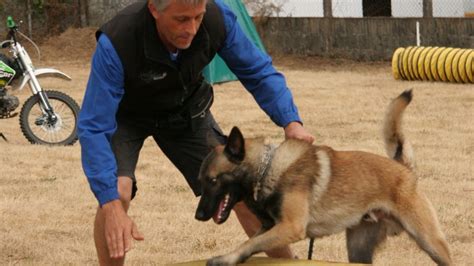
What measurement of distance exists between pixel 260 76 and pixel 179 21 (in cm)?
72

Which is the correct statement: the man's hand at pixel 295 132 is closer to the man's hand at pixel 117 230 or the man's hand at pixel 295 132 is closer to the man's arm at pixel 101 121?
the man's arm at pixel 101 121

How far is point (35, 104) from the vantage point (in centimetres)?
1209

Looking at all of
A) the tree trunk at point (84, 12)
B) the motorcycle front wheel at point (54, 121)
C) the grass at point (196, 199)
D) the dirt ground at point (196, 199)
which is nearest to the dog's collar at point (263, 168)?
the dirt ground at point (196, 199)

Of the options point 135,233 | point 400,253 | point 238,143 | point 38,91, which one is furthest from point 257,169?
point 38,91

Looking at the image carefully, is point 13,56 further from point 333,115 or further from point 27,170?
point 333,115

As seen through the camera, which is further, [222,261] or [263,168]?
[263,168]

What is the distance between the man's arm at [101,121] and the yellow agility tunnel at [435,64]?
12829 mm

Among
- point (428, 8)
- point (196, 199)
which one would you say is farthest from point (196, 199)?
point (428, 8)

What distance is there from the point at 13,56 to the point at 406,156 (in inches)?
297

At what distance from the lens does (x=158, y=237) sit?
25.0 feet

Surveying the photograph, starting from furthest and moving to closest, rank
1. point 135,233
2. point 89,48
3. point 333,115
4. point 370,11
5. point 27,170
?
1. point 89,48
2. point 370,11
3. point 333,115
4. point 27,170
5. point 135,233

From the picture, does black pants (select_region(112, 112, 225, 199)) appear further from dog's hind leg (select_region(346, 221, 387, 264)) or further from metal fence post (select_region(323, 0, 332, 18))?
metal fence post (select_region(323, 0, 332, 18))

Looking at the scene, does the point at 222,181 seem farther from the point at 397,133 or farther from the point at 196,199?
the point at 196,199

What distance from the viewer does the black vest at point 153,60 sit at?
4.73 m
